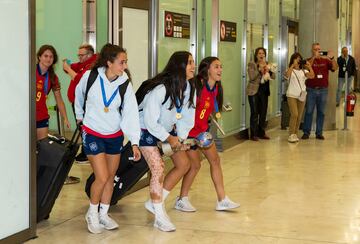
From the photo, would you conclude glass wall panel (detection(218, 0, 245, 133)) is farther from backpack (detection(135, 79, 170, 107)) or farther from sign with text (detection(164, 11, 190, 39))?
backpack (detection(135, 79, 170, 107))

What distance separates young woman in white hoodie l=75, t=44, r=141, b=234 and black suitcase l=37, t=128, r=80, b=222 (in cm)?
35

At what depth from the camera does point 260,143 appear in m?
11.3

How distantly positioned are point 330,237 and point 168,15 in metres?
4.20

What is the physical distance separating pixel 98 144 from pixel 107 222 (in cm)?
74

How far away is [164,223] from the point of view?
533 centimetres

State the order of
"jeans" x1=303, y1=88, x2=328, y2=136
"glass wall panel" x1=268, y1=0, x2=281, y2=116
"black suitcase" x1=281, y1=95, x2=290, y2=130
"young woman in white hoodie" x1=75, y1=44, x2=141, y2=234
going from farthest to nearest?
"glass wall panel" x1=268, y1=0, x2=281, y2=116 < "black suitcase" x1=281, y1=95, x2=290, y2=130 < "jeans" x1=303, y1=88, x2=328, y2=136 < "young woman in white hoodie" x1=75, y1=44, x2=141, y2=234

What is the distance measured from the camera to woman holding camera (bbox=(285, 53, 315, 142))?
11336 mm

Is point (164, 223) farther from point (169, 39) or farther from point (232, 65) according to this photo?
point (232, 65)

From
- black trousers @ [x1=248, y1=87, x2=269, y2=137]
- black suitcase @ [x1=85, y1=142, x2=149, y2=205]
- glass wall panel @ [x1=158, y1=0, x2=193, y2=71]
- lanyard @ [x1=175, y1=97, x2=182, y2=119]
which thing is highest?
glass wall panel @ [x1=158, y1=0, x2=193, y2=71]

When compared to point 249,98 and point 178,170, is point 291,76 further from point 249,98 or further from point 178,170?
point 178,170

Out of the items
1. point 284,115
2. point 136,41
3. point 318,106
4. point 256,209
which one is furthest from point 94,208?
point 284,115

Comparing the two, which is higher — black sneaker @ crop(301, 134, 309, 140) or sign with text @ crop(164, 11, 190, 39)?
sign with text @ crop(164, 11, 190, 39)
